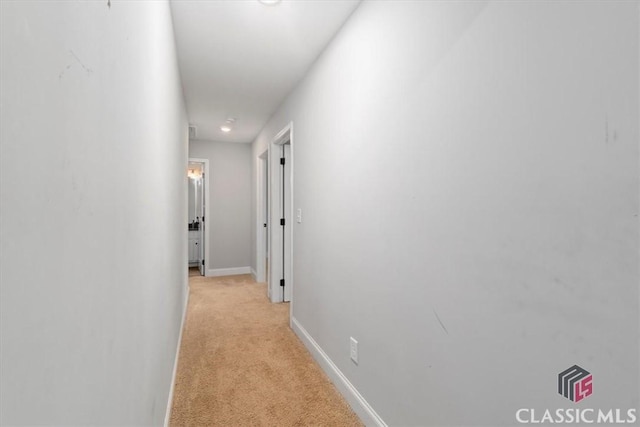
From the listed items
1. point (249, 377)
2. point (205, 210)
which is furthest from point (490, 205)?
point (205, 210)

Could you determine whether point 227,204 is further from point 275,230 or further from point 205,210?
point 275,230

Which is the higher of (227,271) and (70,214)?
(70,214)

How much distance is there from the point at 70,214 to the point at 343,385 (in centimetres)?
201

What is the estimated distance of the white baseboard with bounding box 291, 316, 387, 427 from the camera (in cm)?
174

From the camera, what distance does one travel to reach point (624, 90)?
74 centimetres

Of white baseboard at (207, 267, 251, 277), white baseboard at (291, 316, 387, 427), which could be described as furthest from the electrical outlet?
white baseboard at (207, 267, 251, 277)

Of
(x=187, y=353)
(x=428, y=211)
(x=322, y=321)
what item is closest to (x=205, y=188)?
(x=187, y=353)

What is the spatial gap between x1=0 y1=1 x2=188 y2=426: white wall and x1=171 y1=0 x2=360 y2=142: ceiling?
119 cm

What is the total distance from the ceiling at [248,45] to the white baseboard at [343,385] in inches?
92.8

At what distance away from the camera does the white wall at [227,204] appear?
5.50m

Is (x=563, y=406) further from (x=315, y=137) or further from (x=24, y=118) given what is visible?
(x=315, y=137)

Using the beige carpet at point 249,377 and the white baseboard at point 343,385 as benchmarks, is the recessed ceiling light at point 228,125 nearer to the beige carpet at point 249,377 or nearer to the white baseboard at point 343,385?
the beige carpet at point 249,377

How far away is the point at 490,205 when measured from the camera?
106 centimetres

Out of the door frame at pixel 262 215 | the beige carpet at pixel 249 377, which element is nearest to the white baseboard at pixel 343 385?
the beige carpet at pixel 249 377
